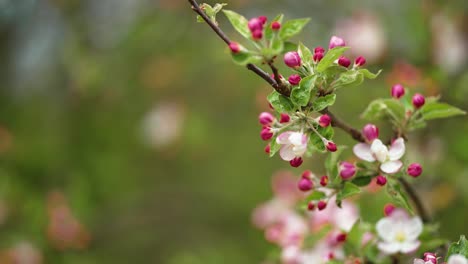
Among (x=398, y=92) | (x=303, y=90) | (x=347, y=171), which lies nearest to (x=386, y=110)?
(x=398, y=92)

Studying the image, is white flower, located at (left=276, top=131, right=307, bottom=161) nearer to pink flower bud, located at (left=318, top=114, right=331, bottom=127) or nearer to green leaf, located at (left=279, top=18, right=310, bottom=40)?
pink flower bud, located at (left=318, top=114, right=331, bottom=127)

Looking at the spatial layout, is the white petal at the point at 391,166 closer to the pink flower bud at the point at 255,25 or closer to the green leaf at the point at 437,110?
the green leaf at the point at 437,110

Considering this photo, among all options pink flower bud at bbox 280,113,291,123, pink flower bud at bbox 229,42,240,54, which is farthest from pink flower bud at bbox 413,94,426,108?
pink flower bud at bbox 229,42,240,54

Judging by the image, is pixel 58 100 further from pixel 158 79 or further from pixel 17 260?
pixel 17 260

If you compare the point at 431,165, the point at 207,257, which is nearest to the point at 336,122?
the point at 431,165

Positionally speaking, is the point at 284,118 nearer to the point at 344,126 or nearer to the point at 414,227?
the point at 344,126

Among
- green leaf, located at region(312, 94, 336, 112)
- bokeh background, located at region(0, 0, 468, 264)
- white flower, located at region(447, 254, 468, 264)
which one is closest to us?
white flower, located at region(447, 254, 468, 264)

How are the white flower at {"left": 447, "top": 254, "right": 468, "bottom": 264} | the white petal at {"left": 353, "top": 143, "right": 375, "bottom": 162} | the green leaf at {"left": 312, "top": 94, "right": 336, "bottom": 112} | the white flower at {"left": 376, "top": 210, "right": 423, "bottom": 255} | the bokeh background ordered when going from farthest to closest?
the bokeh background < the white flower at {"left": 376, "top": 210, "right": 423, "bottom": 255} < the white petal at {"left": 353, "top": 143, "right": 375, "bottom": 162} < the green leaf at {"left": 312, "top": 94, "right": 336, "bottom": 112} < the white flower at {"left": 447, "top": 254, "right": 468, "bottom": 264}
